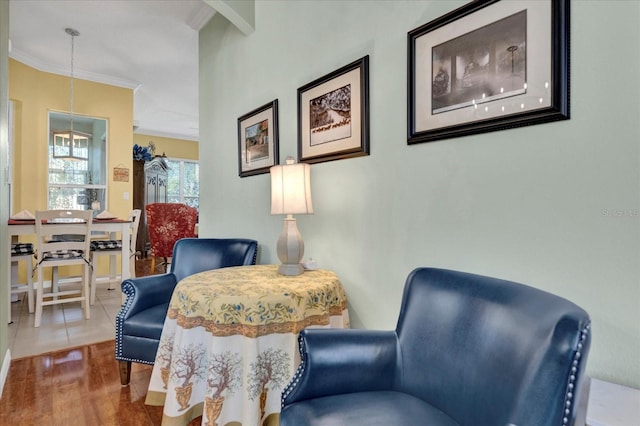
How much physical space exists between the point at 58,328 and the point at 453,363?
128 inches

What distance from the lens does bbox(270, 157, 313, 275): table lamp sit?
1.77 meters

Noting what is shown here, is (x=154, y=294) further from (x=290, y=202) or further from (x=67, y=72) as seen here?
(x=67, y=72)

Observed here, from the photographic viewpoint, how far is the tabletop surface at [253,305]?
1.38m

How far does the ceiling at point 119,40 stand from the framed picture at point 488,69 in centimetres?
250

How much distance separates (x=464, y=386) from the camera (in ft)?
3.30

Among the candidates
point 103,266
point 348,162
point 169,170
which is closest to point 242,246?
point 348,162

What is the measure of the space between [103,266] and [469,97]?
5.12 meters

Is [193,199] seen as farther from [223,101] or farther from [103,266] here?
[223,101]

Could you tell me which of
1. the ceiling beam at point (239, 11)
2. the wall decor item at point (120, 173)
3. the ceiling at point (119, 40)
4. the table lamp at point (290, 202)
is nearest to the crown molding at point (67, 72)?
the ceiling at point (119, 40)

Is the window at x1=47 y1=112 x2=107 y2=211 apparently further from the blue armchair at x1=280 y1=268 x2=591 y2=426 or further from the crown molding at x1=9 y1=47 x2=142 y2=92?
the blue armchair at x1=280 y1=268 x2=591 y2=426

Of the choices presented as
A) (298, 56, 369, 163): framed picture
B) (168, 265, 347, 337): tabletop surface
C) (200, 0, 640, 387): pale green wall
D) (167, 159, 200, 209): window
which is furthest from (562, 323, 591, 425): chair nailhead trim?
(167, 159, 200, 209): window

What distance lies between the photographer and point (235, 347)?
138 cm

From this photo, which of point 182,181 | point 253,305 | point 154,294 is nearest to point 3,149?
point 154,294

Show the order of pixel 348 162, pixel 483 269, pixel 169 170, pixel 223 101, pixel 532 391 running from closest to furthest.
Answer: pixel 532 391
pixel 483 269
pixel 348 162
pixel 223 101
pixel 169 170
